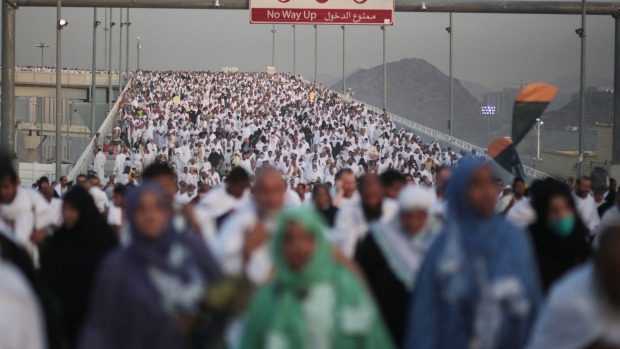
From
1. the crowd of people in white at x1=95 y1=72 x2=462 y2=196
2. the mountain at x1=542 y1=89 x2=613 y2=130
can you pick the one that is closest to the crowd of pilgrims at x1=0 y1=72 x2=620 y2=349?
the crowd of people in white at x1=95 y1=72 x2=462 y2=196

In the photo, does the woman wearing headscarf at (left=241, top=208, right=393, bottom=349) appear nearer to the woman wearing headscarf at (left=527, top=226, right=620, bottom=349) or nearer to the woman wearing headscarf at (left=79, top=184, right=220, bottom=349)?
the woman wearing headscarf at (left=79, top=184, right=220, bottom=349)

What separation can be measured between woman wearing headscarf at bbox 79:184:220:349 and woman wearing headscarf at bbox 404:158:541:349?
1.02 m

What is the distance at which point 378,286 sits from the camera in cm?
762

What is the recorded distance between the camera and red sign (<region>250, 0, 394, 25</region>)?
87.5 feet

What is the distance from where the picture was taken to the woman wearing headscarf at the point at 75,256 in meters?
8.45

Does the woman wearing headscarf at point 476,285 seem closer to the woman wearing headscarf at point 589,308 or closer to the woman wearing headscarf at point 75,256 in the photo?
the woman wearing headscarf at point 589,308

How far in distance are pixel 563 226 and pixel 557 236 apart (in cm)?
8

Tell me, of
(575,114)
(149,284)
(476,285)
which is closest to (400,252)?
(476,285)

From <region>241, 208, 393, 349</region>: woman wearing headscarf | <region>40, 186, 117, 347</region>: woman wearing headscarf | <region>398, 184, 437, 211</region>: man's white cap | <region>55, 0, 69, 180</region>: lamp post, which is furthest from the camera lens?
<region>55, 0, 69, 180</region>: lamp post

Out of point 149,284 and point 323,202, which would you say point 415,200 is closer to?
point 149,284

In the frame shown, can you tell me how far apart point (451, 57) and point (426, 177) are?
434 inches

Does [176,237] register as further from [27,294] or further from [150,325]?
[27,294]

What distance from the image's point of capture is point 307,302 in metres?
→ 5.52

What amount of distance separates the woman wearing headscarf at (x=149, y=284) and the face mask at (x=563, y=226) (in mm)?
2398
